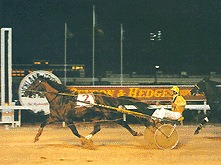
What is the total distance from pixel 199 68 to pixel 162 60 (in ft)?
17.9

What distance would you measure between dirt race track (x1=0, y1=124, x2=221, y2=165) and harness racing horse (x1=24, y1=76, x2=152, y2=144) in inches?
19.6

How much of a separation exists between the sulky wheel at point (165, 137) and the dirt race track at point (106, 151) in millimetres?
148

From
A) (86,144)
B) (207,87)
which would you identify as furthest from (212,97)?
(86,144)

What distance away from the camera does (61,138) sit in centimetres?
834

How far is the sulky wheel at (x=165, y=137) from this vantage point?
21.8 ft

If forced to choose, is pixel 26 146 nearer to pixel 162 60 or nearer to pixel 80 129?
pixel 80 129

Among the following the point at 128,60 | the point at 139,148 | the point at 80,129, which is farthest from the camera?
the point at 128,60

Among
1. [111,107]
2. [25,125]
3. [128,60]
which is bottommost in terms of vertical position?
[25,125]

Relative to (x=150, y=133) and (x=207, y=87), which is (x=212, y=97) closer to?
(x=207, y=87)

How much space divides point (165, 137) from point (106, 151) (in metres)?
1.25

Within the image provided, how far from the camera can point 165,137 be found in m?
6.66

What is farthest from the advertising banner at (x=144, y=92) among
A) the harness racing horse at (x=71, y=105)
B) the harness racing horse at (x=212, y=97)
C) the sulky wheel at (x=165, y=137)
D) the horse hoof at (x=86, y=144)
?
the sulky wheel at (x=165, y=137)

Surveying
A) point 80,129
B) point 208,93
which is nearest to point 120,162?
point 208,93

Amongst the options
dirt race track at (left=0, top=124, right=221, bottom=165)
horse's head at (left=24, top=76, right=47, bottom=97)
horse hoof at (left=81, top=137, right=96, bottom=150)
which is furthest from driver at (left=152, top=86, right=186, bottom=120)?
horse's head at (left=24, top=76, right=47, bottom=97)
